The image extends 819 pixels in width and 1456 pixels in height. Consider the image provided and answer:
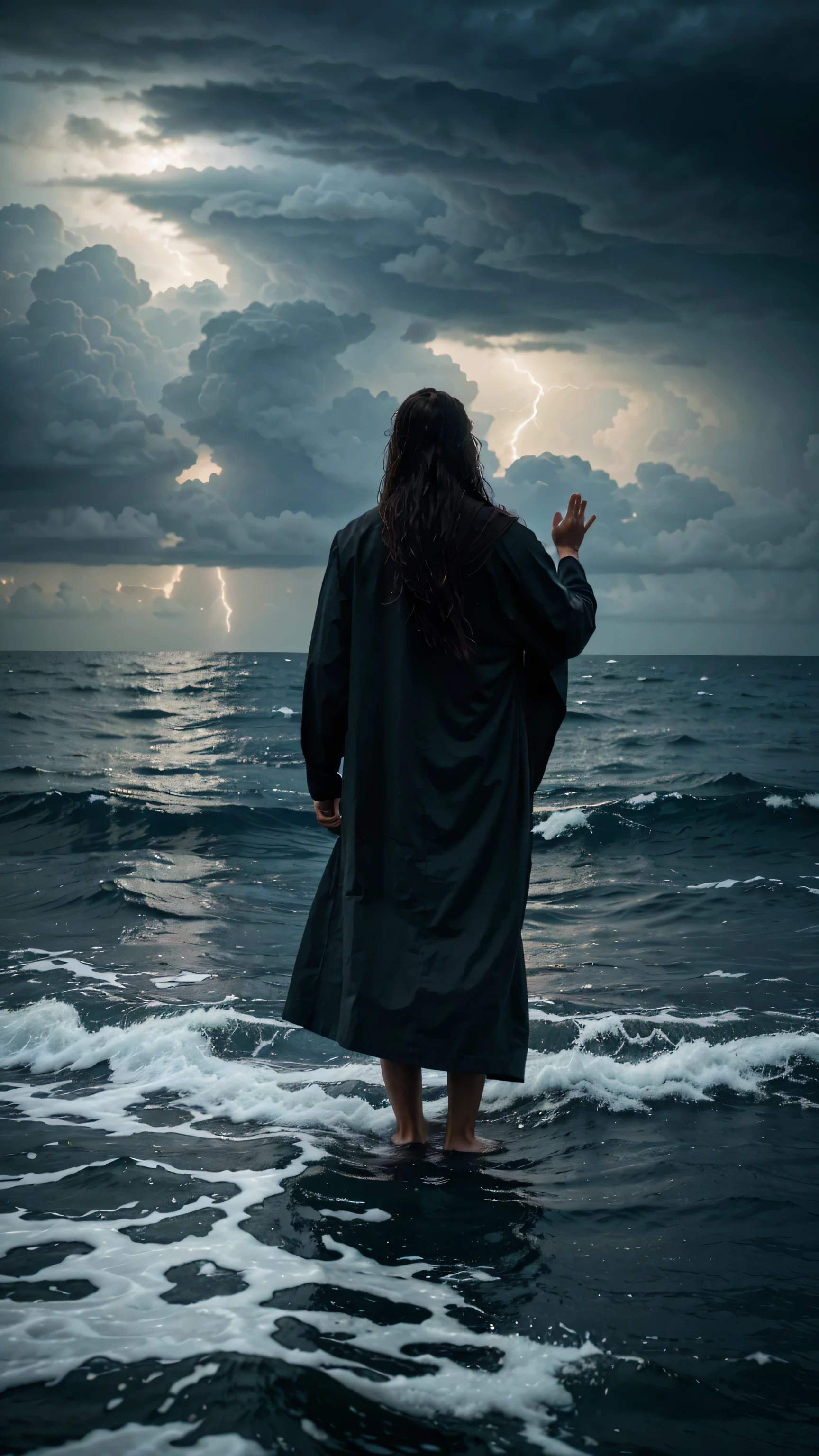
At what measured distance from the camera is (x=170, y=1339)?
165 cm

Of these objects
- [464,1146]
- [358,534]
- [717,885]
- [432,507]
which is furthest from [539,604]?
[717,885]

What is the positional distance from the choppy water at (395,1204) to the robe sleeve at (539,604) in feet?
4.57

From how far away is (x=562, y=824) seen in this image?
10977mm

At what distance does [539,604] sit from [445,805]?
579mm

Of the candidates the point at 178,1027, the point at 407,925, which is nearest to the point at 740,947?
the point at 178,1027

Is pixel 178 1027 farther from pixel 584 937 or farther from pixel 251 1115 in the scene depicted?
pixel 584 937

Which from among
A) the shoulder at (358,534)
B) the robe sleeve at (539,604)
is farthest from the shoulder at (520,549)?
the shoulder at (358,534)

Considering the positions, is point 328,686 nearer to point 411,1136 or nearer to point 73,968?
point 411,1136

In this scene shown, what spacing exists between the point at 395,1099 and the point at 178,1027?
5.02ft

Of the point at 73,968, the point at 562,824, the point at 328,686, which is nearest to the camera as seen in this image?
the point at 328,686

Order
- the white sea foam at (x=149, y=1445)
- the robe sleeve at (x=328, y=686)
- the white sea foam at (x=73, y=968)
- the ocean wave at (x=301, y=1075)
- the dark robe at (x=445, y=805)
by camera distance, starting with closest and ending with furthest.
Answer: the white sea foam at (x=149, y=1445) < the dark robe at (x=445, y=805) < the robe sleeve at (x=328, y=686) < the ocean wave at (x=301, y=1075) < the white sea foam at (x=73, y=968)

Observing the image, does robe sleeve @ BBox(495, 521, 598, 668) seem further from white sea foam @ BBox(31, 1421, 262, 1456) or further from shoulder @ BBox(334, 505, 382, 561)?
white sea foam @ BBox(31, 1421, 262, 1456)

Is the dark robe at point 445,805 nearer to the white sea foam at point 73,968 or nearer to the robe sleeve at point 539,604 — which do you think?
the robe sleeve at point 539,604

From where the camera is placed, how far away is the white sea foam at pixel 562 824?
10719mm
